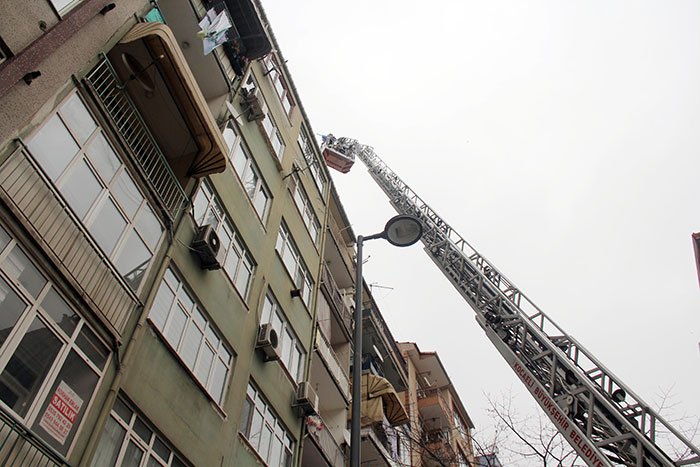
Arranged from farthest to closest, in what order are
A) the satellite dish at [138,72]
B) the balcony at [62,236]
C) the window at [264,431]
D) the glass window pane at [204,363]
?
the window at [264,431], the glass window pane at [204,363], the satellite dish at [138,72], the balcony at [62,236]

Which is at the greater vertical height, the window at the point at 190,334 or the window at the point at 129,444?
the window at the point at 190,334

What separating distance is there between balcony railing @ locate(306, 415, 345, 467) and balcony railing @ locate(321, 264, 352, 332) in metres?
5.01

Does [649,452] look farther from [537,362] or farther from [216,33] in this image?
[216,33]

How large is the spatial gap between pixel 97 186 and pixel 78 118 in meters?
1.06

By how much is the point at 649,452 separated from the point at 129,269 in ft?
33.4

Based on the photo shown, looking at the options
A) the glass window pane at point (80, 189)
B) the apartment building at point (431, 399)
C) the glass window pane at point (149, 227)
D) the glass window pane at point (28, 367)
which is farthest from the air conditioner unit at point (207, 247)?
the apartment building at point (431, 399)

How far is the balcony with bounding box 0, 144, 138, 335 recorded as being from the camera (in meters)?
6.36

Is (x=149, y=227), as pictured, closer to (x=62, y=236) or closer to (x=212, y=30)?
(x=62, y=236)

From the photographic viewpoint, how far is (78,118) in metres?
7.87

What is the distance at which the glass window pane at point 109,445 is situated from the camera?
684 centimetres

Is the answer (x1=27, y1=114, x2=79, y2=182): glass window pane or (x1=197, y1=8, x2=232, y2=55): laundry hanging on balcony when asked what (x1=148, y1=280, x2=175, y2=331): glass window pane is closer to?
(x1=27, y1=114, x2=79, y2=182): glass window pane

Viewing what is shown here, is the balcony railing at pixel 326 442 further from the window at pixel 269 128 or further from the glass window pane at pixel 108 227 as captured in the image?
the window at pixel 269 128

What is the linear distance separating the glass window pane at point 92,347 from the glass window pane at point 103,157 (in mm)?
2410

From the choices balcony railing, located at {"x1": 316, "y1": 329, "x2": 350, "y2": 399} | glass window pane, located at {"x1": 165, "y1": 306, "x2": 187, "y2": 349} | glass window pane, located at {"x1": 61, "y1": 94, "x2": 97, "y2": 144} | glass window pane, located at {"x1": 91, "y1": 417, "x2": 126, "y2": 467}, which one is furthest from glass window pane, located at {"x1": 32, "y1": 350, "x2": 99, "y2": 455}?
balcony railing, located at {"x1": 316, "y1": 329, "x2": 350, "y2": 399}
